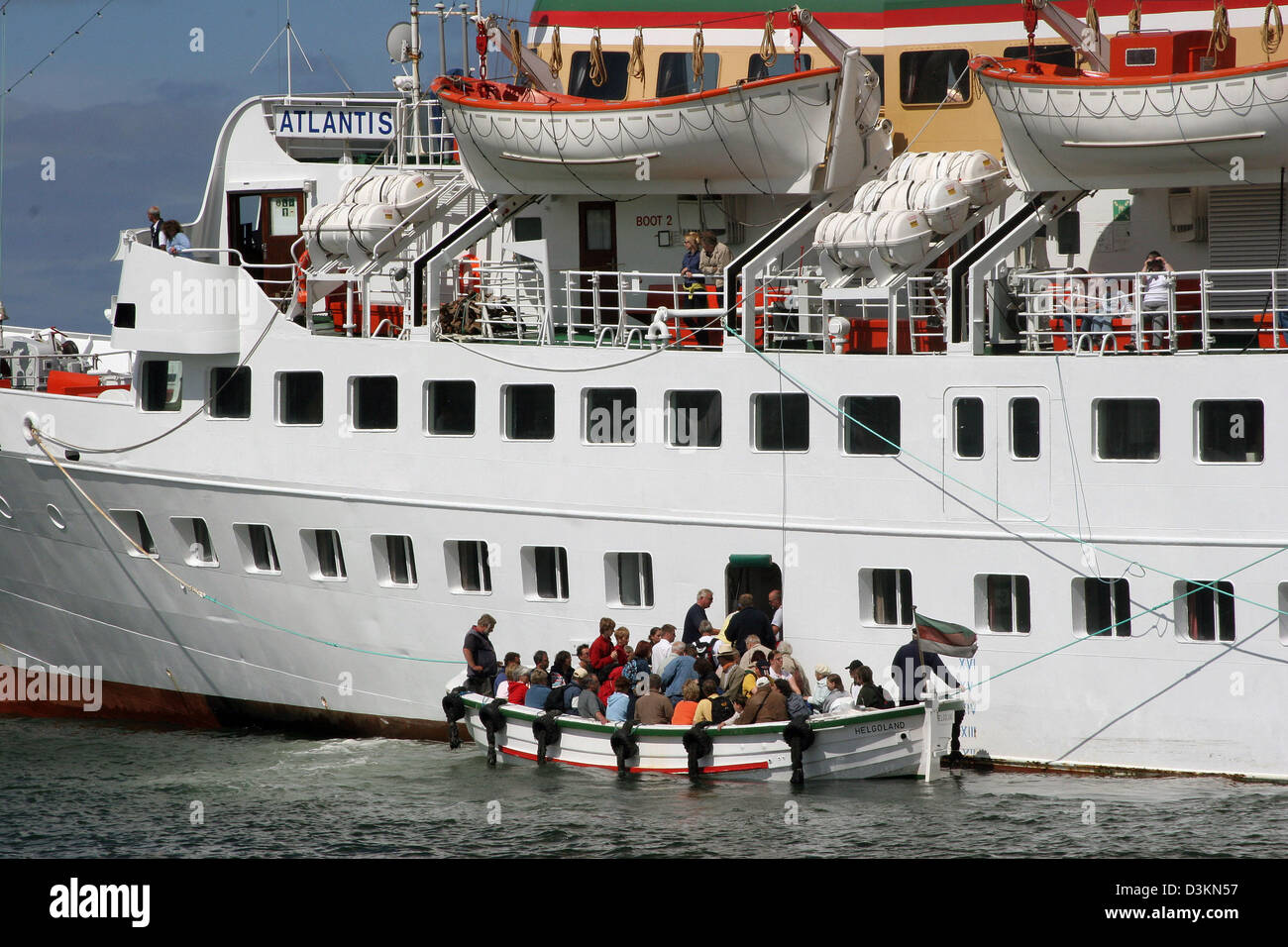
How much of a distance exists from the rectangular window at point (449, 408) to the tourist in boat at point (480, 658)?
8.01ft

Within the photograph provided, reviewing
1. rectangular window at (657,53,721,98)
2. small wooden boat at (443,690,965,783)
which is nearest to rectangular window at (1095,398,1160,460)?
small wooden boat at (443,690,965,783)

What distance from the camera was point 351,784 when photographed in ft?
61.8

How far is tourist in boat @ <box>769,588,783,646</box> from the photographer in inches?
765

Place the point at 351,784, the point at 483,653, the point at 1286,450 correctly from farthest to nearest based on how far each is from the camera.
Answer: the point at 483,653 → the point at 351,784 → the point at 1286,450

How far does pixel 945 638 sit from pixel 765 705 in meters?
2.12

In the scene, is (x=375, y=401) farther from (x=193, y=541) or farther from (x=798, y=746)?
(x=798, y=746)

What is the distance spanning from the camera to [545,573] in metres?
20.4

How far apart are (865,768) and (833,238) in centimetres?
627

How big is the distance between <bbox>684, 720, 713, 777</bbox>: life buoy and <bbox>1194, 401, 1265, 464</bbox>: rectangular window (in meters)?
6.21

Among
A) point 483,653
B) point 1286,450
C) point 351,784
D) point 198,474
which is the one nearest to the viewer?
point 1286,450

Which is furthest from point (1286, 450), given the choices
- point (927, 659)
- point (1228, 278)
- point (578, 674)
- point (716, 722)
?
point (578, 674)

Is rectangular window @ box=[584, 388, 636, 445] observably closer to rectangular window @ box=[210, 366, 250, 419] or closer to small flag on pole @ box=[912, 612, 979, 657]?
small flag on pole @ box=[912, 612, 979, 657]

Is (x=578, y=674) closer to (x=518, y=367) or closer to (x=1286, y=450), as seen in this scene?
(x=518, y=367)

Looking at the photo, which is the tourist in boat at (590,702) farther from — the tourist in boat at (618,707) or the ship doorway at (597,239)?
the ship doorway at (597,239)
